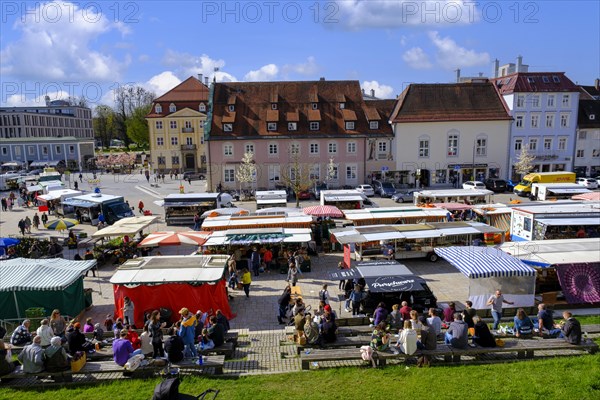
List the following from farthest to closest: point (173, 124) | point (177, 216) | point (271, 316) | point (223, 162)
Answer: point (173, 124), point (223, 162), point (177, 216), point (271, 316)

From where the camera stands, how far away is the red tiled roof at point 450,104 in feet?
146

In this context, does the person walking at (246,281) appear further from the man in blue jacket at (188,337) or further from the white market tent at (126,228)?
the white market tent at (126,228)

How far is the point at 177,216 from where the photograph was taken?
101ft

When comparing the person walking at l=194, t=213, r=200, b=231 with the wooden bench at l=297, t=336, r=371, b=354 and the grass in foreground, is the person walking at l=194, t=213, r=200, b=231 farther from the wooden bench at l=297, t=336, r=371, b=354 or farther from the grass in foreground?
the grass in foreground

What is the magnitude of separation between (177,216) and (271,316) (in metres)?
17.5

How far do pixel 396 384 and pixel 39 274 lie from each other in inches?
463

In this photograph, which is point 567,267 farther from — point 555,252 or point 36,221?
point 36,221

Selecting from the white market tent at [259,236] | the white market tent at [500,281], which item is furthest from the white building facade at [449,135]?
the white market tent at [500,281]

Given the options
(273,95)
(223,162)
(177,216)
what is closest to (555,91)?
(273,95)

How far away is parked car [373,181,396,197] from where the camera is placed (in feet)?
130

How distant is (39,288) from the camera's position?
1415cm

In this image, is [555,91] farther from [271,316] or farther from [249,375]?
[249,375]

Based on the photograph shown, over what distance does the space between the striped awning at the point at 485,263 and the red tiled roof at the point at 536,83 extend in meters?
33.7

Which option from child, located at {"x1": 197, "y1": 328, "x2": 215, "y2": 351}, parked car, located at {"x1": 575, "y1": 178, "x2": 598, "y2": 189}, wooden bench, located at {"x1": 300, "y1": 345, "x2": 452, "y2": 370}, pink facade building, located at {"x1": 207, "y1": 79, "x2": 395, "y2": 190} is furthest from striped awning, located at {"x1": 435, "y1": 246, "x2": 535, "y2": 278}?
pink facade building, located at {"x1": 207, "y1": 79, "x2": 395, "y2": 190}
